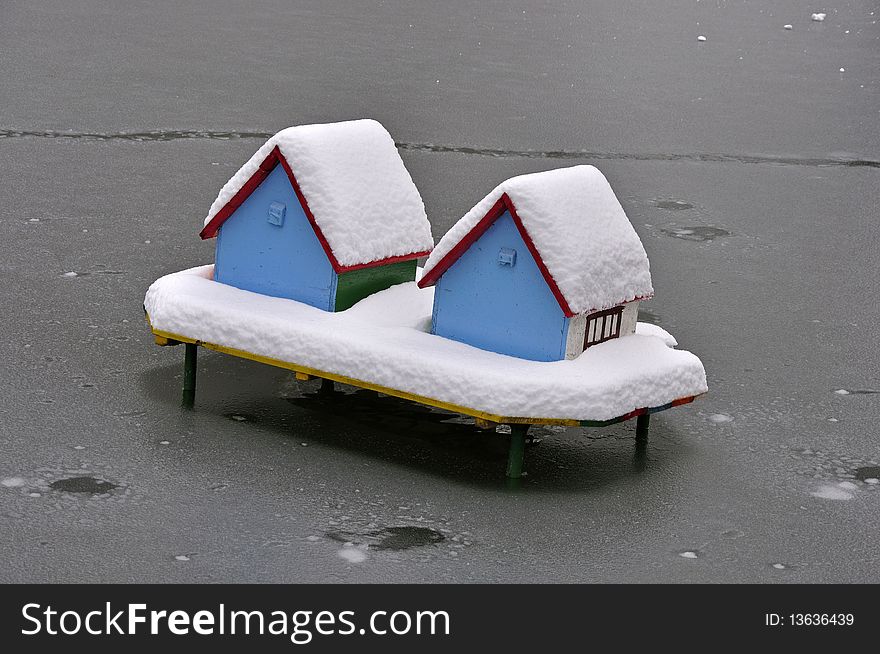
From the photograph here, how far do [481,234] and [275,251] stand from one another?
1.03 meters

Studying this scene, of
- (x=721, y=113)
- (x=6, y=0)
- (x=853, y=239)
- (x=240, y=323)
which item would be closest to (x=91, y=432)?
(x=240, y=323)

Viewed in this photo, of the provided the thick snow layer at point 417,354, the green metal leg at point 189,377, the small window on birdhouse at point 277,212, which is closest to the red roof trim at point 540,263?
the thick snow layer at point 417,354

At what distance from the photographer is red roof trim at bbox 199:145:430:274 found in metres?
6.78

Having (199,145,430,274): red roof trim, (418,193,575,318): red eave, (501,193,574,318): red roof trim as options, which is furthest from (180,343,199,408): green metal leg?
(501,193,574,318): red roof trim

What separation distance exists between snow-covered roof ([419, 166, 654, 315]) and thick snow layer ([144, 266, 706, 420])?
259mm

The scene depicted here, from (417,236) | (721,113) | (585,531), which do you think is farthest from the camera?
(721,113)

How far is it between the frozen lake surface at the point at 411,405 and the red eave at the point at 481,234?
0.74 meters

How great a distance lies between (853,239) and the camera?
36.7 ft

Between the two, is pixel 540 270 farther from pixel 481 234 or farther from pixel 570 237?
pixel 481 234

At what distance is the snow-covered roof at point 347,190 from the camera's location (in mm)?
6793

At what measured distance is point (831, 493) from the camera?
259 inches

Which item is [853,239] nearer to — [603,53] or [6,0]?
[603,53]

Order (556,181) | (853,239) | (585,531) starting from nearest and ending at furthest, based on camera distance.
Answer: (585,531) → (556,181) → (853,239)

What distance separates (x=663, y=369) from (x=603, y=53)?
41.0 feet
